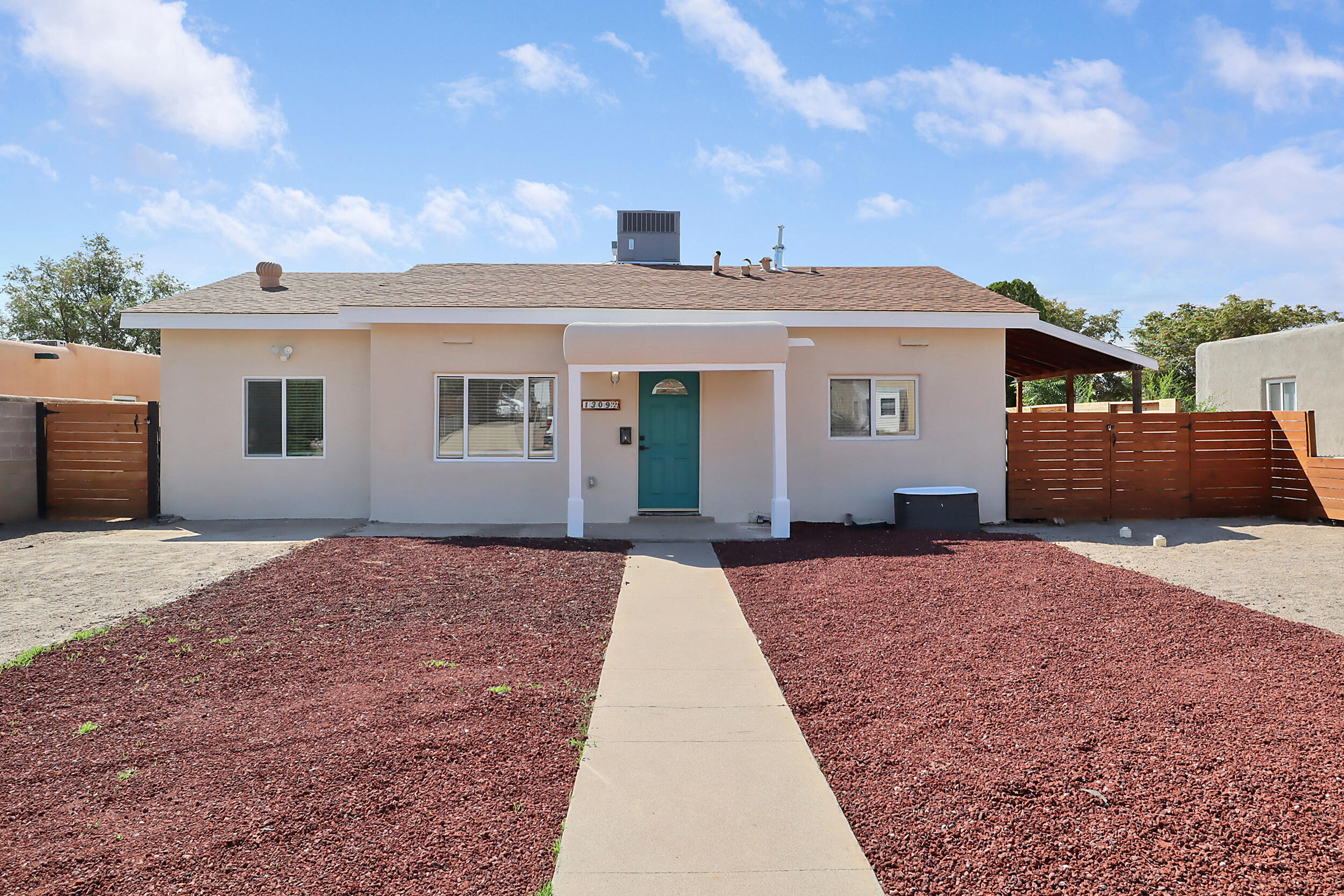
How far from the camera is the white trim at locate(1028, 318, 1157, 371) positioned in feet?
35.0

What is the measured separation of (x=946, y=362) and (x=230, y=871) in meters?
10.4

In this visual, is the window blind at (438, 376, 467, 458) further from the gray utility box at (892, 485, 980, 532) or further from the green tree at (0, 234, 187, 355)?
the green tree at (0, 234, 187, 355)

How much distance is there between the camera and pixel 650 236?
15.3m

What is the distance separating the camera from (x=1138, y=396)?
11.8 meters

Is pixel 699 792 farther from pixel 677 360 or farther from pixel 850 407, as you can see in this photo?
pixel 850 407

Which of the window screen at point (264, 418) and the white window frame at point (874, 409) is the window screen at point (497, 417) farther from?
the white window frame at point (874, 409)

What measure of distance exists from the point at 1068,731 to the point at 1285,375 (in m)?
17.8

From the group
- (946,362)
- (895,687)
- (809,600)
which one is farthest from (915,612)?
(946,362)

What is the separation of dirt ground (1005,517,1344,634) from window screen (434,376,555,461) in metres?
6.64

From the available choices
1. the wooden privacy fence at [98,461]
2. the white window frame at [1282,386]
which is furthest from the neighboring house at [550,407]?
the white window frame at [1282,386]

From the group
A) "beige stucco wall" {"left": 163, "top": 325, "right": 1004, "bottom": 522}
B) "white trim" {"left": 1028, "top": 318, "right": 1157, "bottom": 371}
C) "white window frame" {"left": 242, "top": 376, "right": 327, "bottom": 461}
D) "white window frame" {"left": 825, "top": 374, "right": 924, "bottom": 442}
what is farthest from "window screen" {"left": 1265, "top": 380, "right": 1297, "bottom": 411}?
"white window frame" {"left": 242, "top": 376, "right": 327, "bottom": 461}

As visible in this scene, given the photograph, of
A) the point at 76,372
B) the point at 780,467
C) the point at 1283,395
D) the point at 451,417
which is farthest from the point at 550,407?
the point at 1283,395

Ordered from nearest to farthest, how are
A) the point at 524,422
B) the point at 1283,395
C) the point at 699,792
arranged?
the point at 699,792 → the point at 524,422 → the point at 1283,395

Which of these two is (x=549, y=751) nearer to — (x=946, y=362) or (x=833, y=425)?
(x=833, y=425)
